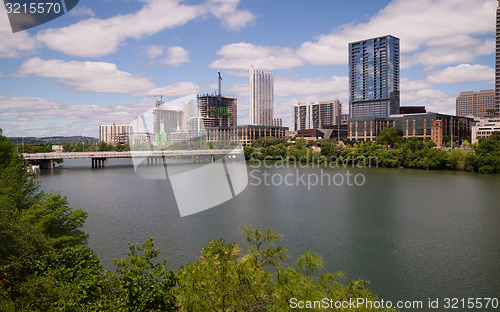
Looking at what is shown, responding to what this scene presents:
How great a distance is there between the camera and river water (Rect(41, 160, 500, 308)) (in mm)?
10328

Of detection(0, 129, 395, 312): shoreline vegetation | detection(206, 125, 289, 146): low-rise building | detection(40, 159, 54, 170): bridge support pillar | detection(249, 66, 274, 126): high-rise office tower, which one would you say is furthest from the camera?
detection(249, 66, 274, 126): high-rise office tower

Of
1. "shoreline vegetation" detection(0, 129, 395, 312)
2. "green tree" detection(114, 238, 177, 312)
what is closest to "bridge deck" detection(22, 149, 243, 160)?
"shoreline vegetation" detection(0, 129, 395, 312)

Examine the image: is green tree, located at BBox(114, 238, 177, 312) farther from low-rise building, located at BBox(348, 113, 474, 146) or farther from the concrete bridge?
low-rise building, located at BBox(348, 113, 474, 146)

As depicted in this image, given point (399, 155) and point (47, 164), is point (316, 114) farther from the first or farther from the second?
point (47, 164)

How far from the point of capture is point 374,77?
9431 centimetres

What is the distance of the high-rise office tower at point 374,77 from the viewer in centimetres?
9188

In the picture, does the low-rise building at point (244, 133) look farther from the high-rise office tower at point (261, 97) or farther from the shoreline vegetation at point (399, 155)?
the high-rise office tower at point (261, 97)

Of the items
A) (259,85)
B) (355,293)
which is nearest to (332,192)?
(355,293)

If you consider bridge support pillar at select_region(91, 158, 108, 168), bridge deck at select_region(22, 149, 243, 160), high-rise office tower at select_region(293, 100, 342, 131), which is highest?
high-rise office tower at select_region(293, 100, 342, 131)

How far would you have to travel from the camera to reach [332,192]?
2467cm

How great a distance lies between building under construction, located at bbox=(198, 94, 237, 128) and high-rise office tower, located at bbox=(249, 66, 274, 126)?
11.3m

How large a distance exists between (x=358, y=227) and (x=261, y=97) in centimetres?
12735

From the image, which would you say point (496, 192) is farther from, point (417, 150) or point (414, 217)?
point (417, 150)

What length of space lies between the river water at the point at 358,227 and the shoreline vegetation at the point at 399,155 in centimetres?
1075
